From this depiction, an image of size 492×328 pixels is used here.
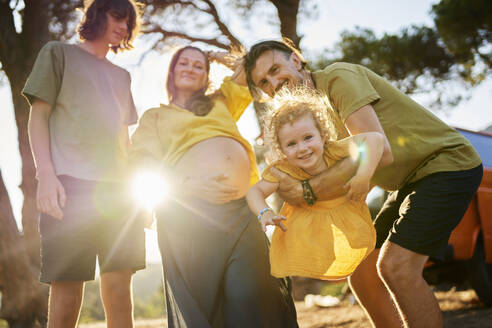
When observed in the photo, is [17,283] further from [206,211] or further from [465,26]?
[465,26]

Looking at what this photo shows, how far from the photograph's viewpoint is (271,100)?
2.22 metres

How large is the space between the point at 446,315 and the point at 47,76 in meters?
3.80

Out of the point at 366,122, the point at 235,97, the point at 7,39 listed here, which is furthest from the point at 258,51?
the point at 7,39

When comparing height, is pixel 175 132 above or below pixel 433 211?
above

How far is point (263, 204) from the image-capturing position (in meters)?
1.78

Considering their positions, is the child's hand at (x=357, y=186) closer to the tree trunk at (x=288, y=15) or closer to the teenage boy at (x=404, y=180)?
the teenage boy at (x=404, y=180)

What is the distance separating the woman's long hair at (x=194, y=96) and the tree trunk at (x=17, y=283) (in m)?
3.00

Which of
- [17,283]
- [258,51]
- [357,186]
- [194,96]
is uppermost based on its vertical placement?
[258,51]

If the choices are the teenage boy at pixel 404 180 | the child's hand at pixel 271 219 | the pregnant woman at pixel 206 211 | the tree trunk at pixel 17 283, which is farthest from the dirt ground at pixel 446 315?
the child's hand at pixel 271 219

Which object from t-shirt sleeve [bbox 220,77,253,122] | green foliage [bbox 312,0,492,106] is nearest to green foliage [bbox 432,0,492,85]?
green foliage [bbox 312,0,492,106]

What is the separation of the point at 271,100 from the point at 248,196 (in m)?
0.66

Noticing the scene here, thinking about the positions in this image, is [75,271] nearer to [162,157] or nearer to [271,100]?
[162,157]

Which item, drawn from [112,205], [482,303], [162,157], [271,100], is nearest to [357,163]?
[271,100]

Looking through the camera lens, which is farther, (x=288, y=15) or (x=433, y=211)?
(x=288, y=15)
